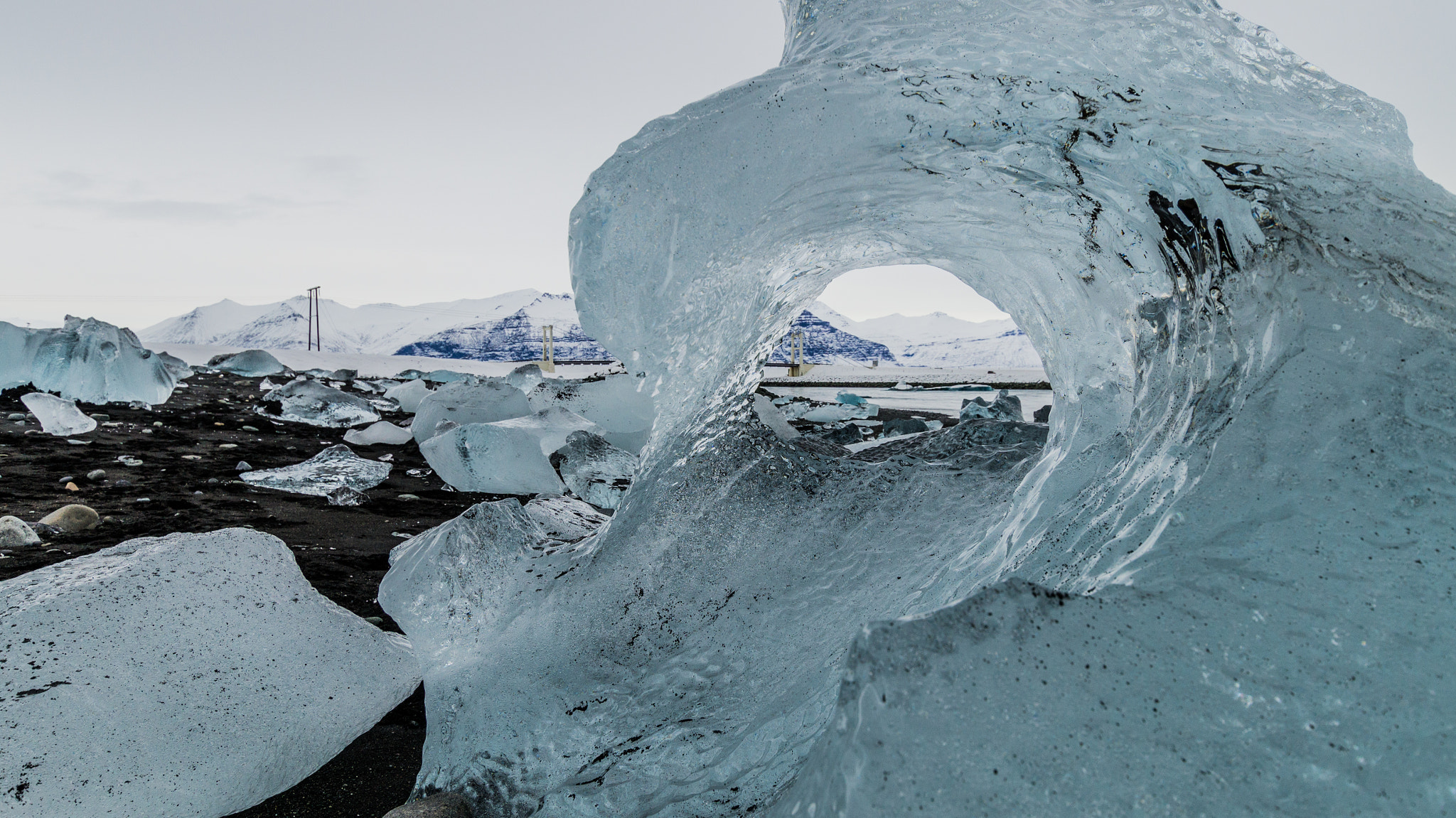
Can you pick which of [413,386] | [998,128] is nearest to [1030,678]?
[998,128]

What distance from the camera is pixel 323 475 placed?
10.6ft

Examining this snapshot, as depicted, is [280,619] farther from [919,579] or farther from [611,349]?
[919,579]

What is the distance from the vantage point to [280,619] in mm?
1508

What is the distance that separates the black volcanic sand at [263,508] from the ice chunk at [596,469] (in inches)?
16.1

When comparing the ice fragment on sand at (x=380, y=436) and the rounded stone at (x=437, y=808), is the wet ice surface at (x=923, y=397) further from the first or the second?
the rounded stone at (x=437, y=808)

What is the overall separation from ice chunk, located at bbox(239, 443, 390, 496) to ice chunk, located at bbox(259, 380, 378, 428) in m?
2.01

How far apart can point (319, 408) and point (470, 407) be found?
1.71 meters

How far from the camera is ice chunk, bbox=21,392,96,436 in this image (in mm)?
4273

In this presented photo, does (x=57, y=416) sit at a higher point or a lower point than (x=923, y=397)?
higher

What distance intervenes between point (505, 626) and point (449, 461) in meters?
2.04

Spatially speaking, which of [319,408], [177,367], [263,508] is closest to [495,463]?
[263,508]

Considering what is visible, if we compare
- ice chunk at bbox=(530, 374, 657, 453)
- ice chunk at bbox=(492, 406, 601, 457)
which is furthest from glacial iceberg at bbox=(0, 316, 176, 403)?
ice chunk at bbox=(492, 406, 601, 457)

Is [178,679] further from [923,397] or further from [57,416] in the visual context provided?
[923,397]

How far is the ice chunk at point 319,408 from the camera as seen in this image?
17.6 feet
